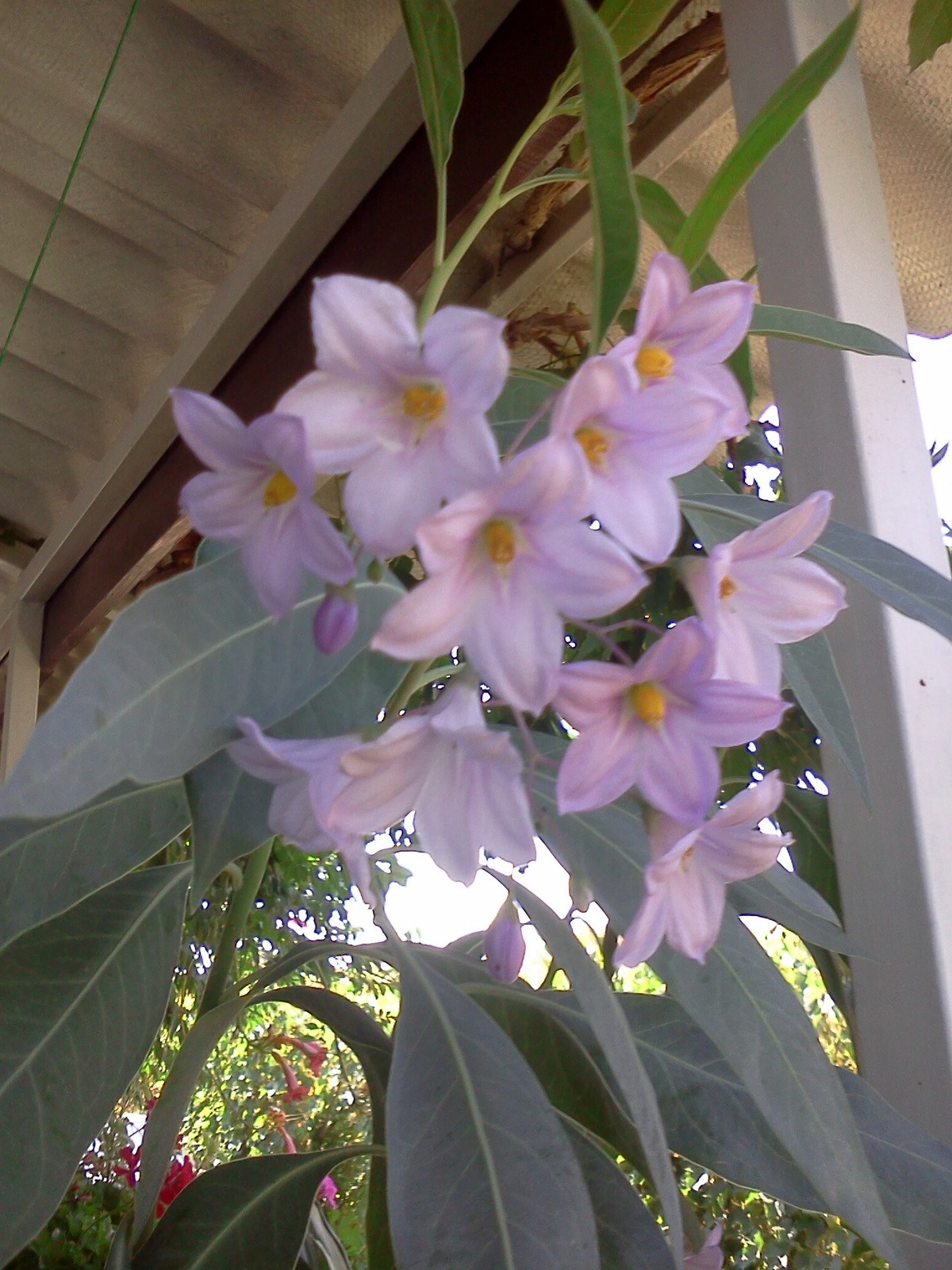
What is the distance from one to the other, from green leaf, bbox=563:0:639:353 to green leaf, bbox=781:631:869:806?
235 millimetres

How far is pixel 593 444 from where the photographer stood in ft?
1.25

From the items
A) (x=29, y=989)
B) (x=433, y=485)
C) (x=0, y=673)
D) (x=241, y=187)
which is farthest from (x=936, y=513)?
(x=0, y=673)

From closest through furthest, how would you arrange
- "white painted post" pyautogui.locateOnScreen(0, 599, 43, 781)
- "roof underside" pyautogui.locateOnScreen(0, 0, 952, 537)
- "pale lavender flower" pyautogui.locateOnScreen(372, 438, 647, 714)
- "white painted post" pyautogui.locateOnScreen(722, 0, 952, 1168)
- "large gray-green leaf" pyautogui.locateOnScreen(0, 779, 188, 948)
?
"pale lavender flower" pyautogui.locateOnScreen(372, 438, 647, 714), "large gray-green leaf" pyautogui.locateOnScreen(0, 779, 188, 948), "white painted post" pyautogui.locateOnScreen(722, 0, 952, 1168), "roof underside" pyautogui.locateOnScreen(0, 0, 952, 537), "white painted post" pyautogui.locateOnScreen(0, 599, 43, 781)

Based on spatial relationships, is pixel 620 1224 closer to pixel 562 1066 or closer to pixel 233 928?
pixel 562 1066

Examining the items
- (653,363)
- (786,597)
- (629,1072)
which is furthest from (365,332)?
(629,1072)

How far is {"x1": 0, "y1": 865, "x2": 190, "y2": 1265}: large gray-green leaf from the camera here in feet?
1.84

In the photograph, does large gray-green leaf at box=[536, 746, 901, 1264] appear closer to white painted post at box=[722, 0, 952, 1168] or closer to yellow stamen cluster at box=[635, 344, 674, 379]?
white painted post at box=[722, 0, 952, 1168]

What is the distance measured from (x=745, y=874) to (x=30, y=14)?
1.66m

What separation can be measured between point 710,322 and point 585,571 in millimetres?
143

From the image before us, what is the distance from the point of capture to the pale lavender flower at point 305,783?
0.41 m

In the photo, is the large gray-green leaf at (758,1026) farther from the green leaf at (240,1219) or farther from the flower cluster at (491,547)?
the green leaf at (240,1219)

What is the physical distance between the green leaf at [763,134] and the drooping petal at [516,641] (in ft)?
0.83

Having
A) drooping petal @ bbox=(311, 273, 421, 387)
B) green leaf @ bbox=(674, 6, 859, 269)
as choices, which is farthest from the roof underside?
drooping petal @ bbox=(311, 273, 421, 387)

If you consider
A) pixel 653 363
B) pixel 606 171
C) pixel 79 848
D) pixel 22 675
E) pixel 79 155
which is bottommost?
pixel 79 848
